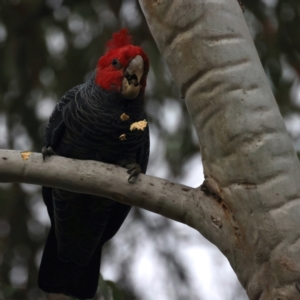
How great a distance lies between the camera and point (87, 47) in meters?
4.02

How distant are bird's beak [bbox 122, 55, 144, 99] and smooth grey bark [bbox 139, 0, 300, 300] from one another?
554mm

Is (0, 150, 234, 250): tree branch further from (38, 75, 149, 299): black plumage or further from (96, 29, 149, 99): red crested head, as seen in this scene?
(96, 29, 149, 99): red crested head

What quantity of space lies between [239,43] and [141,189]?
600 millimetres

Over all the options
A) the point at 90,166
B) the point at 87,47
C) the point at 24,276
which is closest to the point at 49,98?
the point at 87,47

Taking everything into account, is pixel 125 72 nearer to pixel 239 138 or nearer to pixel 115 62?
pixel 115 62

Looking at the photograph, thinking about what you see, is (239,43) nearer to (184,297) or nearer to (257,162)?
(257,162)

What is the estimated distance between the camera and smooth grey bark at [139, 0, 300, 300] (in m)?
1.73

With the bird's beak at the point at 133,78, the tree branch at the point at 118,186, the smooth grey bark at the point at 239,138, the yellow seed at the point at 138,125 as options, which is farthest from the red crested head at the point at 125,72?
the tree branch at the point at 118,186

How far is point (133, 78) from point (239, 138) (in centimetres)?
93

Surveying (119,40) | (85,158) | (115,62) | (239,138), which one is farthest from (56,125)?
(239,138)

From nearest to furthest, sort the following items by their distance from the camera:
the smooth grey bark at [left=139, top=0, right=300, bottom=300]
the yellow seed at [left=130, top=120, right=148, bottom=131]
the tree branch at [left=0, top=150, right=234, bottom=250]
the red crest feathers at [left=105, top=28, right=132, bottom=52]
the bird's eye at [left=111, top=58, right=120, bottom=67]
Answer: the smooth grey bark at [left=139, top=0, right=300, bottom=300]
the tree branch at [left=0, top=150, right=234, bottom=250]
the yellow seed at [left=130, top=120, right=148, bottom=131]
the bird's eye at [left=111, top=58, right=120, bottom=67]
the red crest feathers at [left=105, top=28, right=132, bottom=52]

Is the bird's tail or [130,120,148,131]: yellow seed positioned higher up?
[130,120,148,131]: yellow seed

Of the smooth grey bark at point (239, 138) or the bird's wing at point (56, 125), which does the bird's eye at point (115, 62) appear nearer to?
the bird's wing at point (56, 125)

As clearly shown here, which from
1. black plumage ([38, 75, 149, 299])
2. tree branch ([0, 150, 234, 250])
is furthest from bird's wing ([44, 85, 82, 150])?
tree branch ([0, 150, 234, 250])
